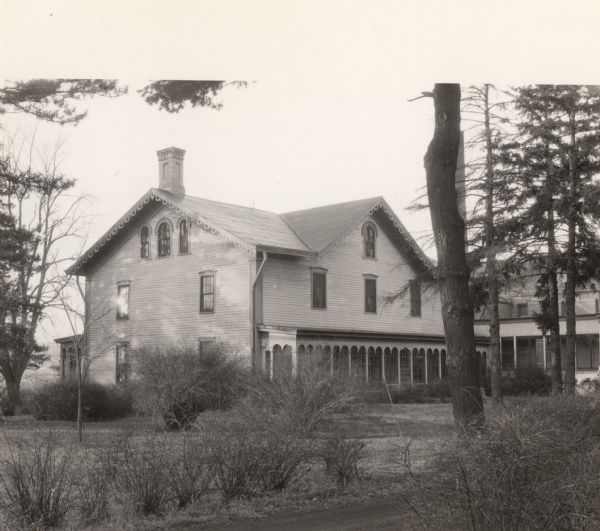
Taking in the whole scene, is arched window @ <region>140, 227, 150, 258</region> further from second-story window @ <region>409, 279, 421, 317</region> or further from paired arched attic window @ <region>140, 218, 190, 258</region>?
second-story window @ <region>409, 279, 421, 317</region>

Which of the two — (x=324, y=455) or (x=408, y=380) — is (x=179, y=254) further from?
(x=324, y=455)

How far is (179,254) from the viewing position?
32.4m

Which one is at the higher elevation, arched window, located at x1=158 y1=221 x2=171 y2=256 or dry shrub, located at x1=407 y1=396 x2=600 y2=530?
arched window, located at x1=158 y1=221 x2=171 y2=256

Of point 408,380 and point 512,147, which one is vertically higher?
point 512,147

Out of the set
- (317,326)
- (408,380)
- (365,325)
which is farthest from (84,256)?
(408,380)

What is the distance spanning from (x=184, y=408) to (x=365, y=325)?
17.1m

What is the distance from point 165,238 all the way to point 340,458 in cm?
2303

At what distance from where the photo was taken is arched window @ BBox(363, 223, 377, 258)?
1400 inches

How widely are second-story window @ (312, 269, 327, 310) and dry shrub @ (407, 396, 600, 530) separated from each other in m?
26.3

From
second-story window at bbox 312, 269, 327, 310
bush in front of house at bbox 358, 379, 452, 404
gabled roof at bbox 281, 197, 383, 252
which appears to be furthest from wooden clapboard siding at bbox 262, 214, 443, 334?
bush in front of house at bbox 358, 379, 452, 404

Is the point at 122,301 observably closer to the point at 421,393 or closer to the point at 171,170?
the point at 171,170

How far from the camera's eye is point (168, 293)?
32.6 m

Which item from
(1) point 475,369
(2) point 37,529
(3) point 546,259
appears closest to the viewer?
(2) point 37,529

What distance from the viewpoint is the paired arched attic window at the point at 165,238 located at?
32.3 metres
